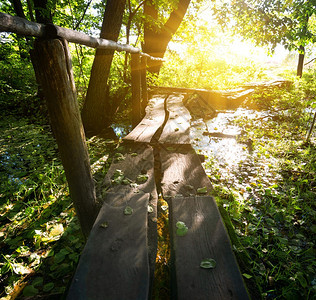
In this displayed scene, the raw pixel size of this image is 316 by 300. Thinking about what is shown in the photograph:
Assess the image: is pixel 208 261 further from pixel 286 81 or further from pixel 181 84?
pixel 286 81

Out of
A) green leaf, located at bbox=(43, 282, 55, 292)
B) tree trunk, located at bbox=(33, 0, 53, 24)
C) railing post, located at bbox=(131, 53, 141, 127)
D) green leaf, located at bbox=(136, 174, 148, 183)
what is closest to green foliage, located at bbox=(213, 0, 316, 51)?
railing post, located at bbox=(131, 53, 141, 127)

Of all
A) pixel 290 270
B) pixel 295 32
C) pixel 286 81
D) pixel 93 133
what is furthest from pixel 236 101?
pixel 290 270

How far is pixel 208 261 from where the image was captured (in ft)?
3.73

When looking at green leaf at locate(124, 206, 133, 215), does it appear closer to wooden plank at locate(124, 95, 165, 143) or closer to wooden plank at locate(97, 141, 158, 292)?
wooden plank at locate(97, 141, 158, 292)

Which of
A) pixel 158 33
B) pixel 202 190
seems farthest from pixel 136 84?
pixel 158 33

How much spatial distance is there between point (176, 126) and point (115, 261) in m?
2.79

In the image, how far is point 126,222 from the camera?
4.56 feet

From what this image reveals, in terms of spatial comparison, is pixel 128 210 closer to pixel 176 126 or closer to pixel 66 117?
pixel 66 117

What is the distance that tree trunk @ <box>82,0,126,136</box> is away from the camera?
3779mm

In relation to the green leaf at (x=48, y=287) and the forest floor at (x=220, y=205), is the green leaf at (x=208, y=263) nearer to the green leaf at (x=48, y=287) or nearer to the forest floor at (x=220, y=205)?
the forest floor at (x=220, y=205)

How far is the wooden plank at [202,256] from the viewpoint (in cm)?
100

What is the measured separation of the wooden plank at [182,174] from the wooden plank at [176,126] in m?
0.24

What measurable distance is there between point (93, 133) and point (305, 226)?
14.0ft

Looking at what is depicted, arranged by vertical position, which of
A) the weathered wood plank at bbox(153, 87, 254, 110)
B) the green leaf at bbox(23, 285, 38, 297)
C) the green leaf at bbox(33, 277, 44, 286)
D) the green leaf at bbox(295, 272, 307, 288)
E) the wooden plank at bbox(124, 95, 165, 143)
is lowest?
the green leaf at bbox(33, 277, 44, 286)
